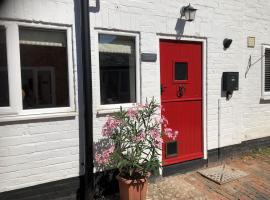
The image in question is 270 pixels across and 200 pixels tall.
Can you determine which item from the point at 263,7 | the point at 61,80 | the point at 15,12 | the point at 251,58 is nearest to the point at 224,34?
the point at 251,58

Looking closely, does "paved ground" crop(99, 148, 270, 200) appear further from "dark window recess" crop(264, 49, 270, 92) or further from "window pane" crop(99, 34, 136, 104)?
"dark window recess" crop(264, 49, 270, 92)

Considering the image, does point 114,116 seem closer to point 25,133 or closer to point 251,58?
point 25,133

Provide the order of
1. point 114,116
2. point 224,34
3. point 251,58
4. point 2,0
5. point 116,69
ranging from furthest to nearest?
point 251,58 < point 224,34 < point 116,69 < point 114,116 < point 2,0

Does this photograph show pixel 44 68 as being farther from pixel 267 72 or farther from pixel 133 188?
pixel 267 72

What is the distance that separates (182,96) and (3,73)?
109 inches

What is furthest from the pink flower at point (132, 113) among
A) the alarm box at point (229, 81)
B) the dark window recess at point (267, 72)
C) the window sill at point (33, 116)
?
the dark window recess at point (267, 72)

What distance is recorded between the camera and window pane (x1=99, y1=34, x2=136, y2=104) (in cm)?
417

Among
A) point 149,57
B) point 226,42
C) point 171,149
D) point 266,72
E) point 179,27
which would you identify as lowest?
point 171,149

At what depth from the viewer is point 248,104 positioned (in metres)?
5.98

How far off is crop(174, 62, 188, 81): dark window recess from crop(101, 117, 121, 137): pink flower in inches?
60.2

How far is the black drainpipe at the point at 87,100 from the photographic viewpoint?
3.73m

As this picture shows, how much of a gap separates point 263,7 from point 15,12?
4943 mm

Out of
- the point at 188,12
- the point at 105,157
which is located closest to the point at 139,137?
the point at 105,157

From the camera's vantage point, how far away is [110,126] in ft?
12.3
